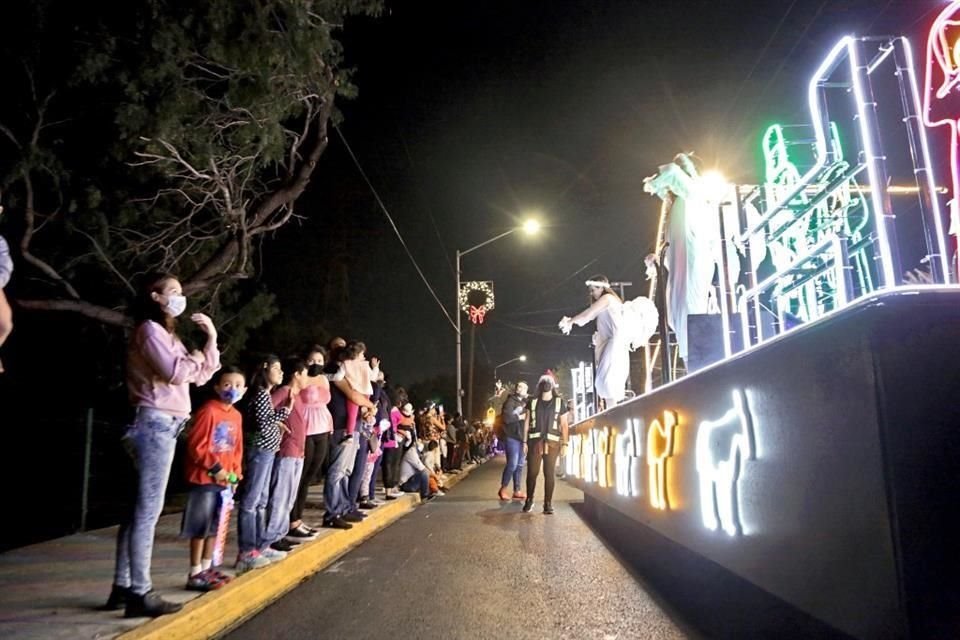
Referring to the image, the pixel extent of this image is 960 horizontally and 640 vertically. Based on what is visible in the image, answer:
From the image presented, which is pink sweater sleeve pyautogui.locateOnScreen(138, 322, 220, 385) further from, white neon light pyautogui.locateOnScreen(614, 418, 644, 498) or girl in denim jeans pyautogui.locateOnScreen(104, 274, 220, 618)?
white neon light pyautogui.locateOnScreen(614, 418, 644, 498)

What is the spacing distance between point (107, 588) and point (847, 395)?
182 inches

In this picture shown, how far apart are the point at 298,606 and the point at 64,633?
146cm

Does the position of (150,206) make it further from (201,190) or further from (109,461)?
(109,461)

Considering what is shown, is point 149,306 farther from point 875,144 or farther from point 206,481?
point 875,144

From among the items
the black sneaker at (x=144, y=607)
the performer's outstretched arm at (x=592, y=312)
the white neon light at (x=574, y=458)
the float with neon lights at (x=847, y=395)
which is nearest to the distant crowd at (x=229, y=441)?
the black sneaker at (x=144, y=607)

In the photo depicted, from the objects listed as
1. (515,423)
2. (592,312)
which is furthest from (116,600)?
(515,423)

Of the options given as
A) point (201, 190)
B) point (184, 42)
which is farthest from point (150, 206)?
point (184, 42)

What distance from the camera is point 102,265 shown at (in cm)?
1189

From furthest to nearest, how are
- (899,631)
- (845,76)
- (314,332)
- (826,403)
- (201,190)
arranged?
1. (314,332)
2. (201,190)
3. (845,76)
4. (826,403)
5. (899,631)

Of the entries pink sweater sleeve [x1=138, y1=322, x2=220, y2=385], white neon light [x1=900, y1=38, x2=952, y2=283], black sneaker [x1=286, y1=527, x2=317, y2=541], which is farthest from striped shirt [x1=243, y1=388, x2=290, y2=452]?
white neon light [x1=900, y1=38, x2=952, y2=283]

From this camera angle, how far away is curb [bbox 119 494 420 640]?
12.2ft

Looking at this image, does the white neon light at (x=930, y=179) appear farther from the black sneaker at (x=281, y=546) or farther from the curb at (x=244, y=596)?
the black sneaker at (x=281, y=546)

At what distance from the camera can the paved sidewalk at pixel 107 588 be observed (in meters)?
3.65

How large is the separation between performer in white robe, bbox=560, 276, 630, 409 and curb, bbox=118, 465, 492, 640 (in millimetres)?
3377
